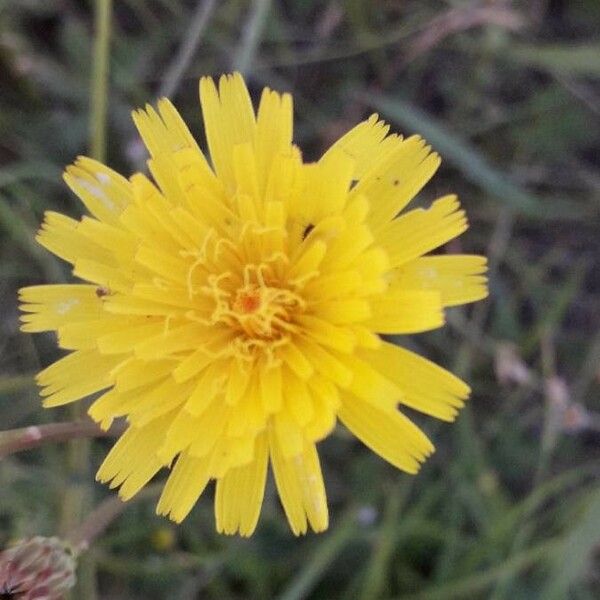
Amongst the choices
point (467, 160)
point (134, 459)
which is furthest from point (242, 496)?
point (467, 160)

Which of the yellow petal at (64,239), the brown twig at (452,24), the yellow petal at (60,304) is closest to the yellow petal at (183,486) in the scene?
the yellow petal at (60,304)

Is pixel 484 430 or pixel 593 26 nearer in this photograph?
pixel 484 430

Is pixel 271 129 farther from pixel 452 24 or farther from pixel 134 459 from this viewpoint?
pixel 452 24

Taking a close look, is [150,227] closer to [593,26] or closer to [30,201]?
[30,201]

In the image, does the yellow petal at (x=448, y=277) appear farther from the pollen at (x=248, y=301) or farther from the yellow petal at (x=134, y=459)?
the yellow petal at (x=134, y=459)

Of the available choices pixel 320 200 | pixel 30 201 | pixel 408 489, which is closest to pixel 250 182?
pixel 320 200

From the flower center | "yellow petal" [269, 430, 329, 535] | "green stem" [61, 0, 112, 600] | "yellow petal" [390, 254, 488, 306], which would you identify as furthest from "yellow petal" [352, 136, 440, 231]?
"green stem" [61, 0, 112, 600]
